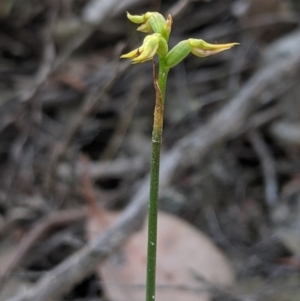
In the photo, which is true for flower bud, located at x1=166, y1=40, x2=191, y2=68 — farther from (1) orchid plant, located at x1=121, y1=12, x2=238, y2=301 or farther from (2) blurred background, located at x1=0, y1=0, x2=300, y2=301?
(2) blurred background, located at x1=0, y1=0, x2=300, y2=301

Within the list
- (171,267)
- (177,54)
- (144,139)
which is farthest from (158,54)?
(144,139)

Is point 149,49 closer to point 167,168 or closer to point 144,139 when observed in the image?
point 167,168

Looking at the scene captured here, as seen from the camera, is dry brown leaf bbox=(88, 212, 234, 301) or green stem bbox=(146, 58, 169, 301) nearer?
green stem bbox=(146, 58, 169, 301)

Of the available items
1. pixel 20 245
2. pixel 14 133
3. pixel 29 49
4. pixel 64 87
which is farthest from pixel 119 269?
pixel 29 49

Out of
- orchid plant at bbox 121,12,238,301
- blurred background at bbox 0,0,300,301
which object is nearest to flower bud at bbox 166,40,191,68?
orchid plant at bbox 121,12,238,301

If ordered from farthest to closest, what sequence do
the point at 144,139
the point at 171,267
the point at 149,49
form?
the point at 144,139 < the point at 171,267 < the point at 149,49

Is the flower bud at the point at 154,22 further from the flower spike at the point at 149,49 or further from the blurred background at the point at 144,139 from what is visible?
the blurred background at the point at 144,139

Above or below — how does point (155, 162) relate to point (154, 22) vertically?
below

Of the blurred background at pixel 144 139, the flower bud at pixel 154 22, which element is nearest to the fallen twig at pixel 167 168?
the blurred background at pixel 144 139
